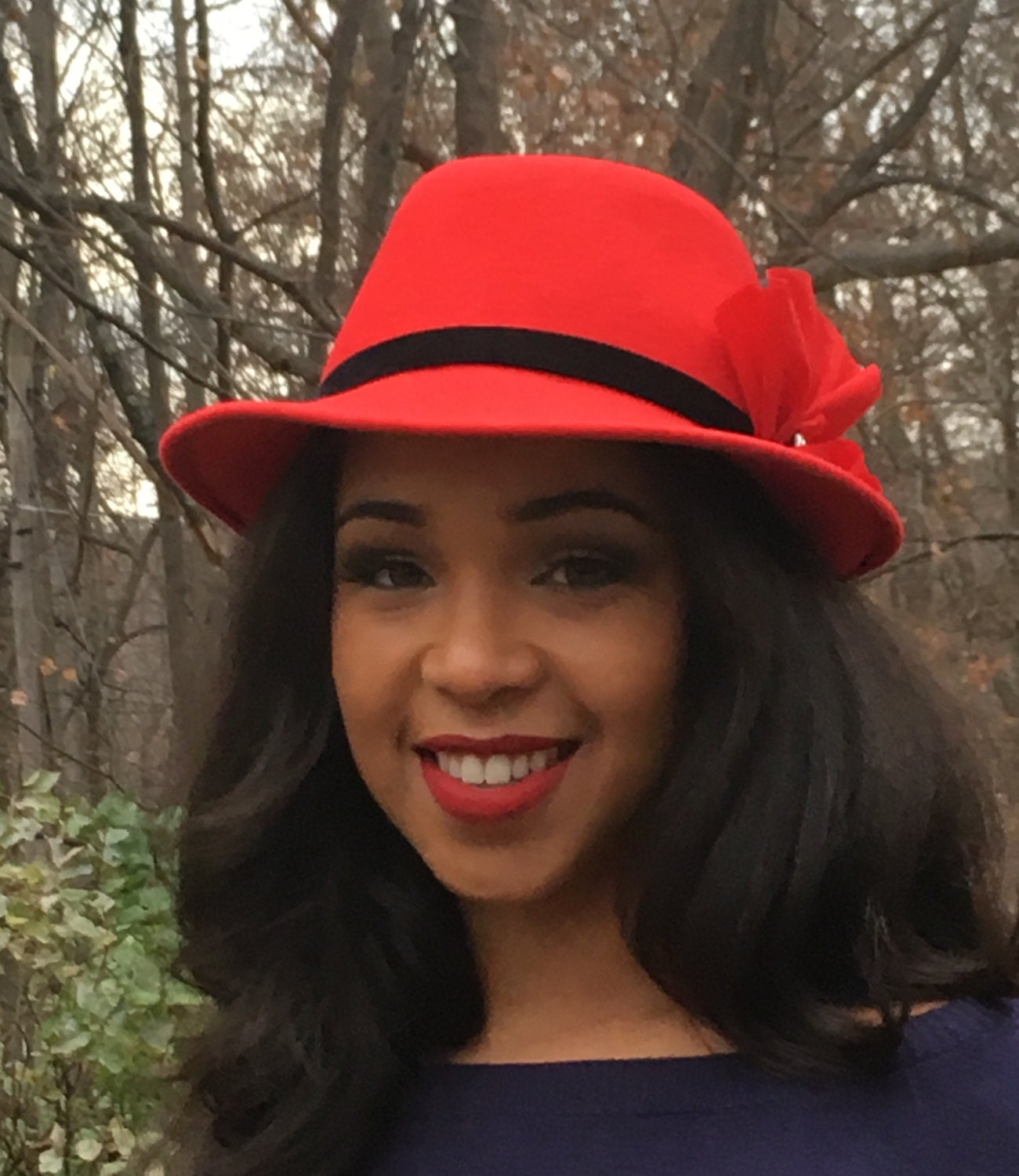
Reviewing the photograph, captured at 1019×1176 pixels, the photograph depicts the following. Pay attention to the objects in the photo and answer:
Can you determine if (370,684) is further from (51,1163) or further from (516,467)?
(51,1163)

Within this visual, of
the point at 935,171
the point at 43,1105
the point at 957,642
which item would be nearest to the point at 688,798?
the point at 43,1105

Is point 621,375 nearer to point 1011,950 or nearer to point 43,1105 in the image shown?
point 1011,950

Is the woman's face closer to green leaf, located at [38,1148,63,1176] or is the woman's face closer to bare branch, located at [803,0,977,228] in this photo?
green leaf, located at [38,1148,63,1176]

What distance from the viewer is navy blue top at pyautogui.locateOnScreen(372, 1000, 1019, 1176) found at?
902mm

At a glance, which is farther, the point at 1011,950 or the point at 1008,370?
the point at 1008,370

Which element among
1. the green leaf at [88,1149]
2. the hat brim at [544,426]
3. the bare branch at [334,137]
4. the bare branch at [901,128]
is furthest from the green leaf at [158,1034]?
the bare branch at [901,128]

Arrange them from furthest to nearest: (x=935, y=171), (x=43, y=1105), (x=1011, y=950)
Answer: (x=935, y=171) < (x=43, y=1105) < (x=1011, y=950)

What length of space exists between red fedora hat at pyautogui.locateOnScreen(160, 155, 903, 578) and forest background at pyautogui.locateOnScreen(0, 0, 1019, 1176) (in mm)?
1162

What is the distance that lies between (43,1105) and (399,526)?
1.68 metres

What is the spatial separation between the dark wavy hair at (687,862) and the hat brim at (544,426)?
0.10 feet

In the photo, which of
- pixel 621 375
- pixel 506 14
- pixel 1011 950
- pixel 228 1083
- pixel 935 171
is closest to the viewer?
pixel 621 375

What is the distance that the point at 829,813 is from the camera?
3.17 ft

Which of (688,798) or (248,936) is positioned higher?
(688,798)

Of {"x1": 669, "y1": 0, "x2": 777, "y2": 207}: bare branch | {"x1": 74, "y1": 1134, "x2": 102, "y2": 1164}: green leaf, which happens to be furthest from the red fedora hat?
{"x1": 669, "y1": 0, "x2": 777, "y2": 207}: bare branch
